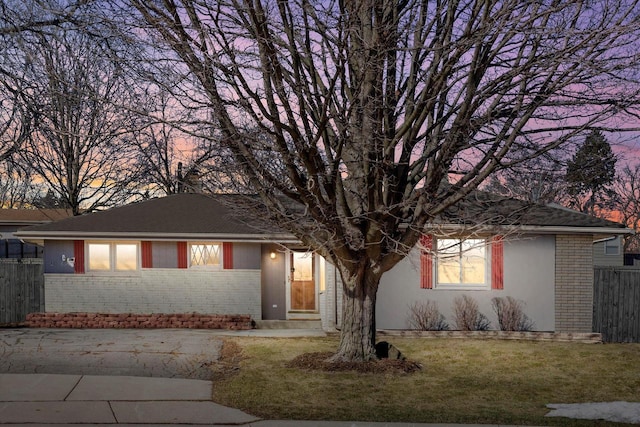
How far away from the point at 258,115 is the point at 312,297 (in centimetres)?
954

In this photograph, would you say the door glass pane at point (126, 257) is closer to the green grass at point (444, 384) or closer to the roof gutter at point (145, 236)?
the roof gutter at point (145, 236)

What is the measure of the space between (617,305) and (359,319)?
958cm

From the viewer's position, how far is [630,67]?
974cm

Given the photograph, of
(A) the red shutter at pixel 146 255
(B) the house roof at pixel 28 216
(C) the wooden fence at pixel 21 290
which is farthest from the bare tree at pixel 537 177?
(B) the house roof at pixel 28 216

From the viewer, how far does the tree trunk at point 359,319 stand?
11.5m

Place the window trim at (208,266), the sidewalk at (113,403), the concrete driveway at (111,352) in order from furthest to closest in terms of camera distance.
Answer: the window trim at (208,266)
the concrete driveway at (111,352)
the sidewalk at (113,403)

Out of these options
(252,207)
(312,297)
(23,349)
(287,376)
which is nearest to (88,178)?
(312,297)

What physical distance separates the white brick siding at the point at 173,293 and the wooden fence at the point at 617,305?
923cm

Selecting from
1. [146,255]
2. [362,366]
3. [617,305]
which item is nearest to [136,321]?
[146,255]

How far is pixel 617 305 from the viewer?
17.6 meters

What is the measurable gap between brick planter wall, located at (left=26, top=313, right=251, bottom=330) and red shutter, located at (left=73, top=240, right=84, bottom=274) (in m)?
1.31

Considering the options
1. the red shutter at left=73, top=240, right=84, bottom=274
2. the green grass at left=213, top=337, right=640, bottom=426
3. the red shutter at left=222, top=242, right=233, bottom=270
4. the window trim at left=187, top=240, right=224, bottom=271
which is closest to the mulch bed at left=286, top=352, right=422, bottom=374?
the green grass at left=213, top=337, right=640, bottom=426

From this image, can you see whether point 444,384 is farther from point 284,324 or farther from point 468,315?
point 284,324

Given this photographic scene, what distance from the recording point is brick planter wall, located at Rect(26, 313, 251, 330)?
16.6m
